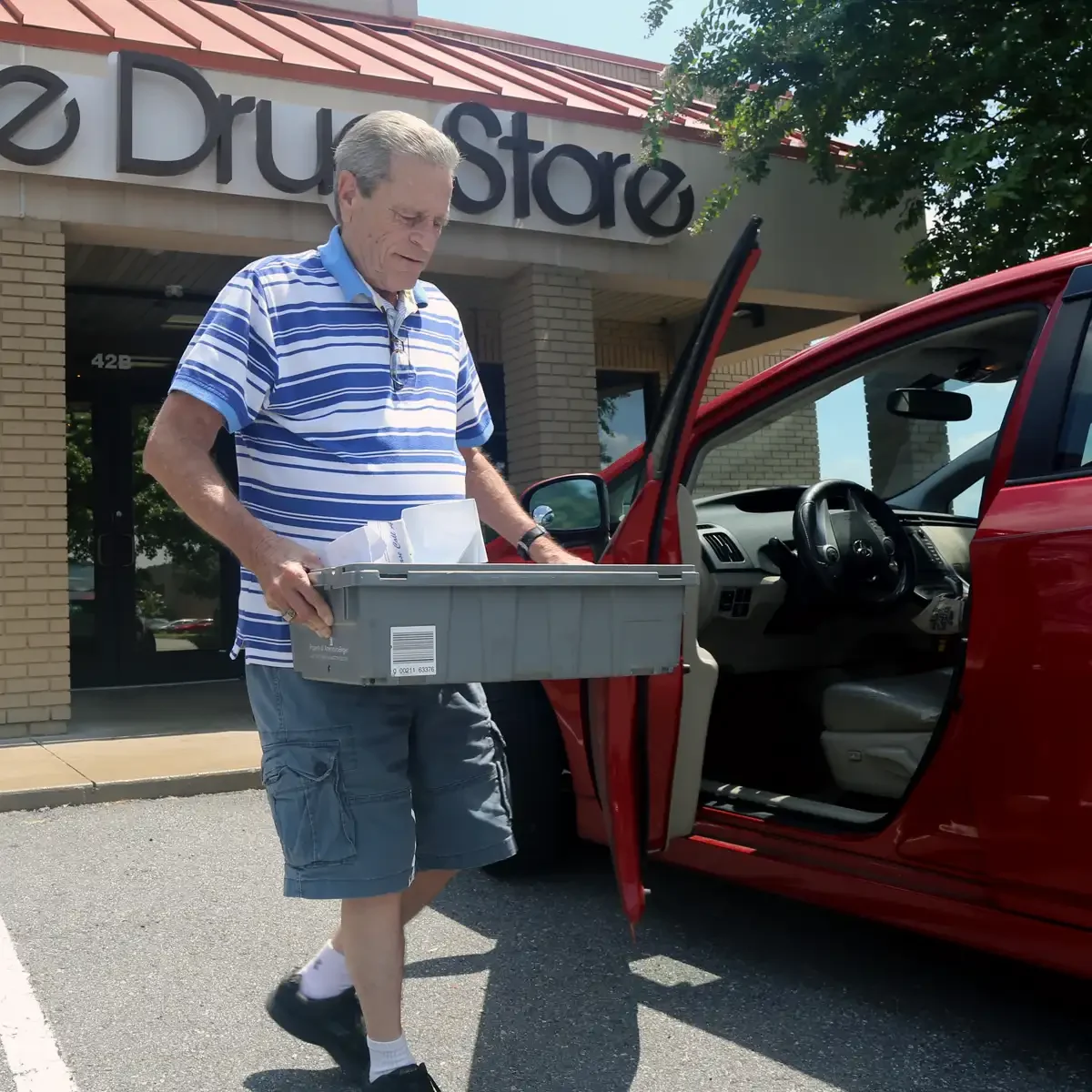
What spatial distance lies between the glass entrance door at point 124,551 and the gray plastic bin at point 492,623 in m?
8.32

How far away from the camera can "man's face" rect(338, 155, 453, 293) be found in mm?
2244

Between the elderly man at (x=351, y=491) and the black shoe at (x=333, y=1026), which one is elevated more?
the elderly man at (x=351, y=491)

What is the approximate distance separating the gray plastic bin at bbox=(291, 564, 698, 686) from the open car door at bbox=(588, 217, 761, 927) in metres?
0.22

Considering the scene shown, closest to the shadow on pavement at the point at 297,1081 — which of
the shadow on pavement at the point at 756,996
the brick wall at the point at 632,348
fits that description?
the shadow on pavement at the point at 756,996

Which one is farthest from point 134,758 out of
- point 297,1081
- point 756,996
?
point 756,996

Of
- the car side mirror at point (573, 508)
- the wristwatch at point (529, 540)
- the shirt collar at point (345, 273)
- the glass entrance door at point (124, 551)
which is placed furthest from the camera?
the glass entrance door at point (124, 551)

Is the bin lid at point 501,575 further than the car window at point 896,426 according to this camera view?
No

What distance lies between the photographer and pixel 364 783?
2207mm

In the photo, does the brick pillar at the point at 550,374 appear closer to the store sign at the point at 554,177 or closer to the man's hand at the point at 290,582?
the store sign at the point at 554,177

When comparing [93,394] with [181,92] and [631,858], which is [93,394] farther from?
[631,858]

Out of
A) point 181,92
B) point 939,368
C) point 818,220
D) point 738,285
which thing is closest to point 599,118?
point 818,220

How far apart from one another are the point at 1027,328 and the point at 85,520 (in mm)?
8783

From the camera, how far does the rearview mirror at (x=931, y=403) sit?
3.28 meters

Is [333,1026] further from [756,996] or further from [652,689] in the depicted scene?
[756,996]
